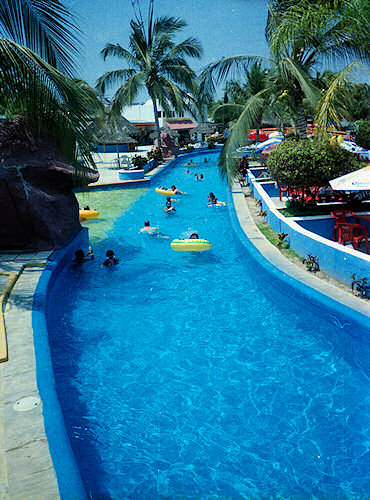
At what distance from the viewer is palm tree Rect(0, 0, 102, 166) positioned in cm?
661

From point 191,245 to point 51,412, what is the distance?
310 inches

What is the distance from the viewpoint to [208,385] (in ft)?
21.1

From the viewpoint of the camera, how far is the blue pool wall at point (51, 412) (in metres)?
3.78

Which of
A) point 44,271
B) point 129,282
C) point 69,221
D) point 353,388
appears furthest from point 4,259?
point 353,388

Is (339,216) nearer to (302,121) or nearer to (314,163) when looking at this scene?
(314,163)

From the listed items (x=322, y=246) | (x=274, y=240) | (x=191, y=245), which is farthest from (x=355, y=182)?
(x=191, y=245)

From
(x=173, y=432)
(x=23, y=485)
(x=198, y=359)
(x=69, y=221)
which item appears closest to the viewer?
(x=23, y=485)

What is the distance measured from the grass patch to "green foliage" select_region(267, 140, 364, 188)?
5.14ft

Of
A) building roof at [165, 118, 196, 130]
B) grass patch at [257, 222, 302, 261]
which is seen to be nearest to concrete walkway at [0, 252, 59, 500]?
grass patch at [257, 222, 302, 261]

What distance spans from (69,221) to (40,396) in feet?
24.1

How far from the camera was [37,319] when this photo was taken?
7168 mm

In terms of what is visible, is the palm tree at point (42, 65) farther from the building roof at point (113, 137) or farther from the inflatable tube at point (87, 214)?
the building roof at point (113, 137)

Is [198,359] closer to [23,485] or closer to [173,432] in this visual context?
[173,432]

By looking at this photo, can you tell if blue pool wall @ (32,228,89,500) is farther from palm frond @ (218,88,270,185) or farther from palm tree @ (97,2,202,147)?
palm tree @ (97,2,202,147)
